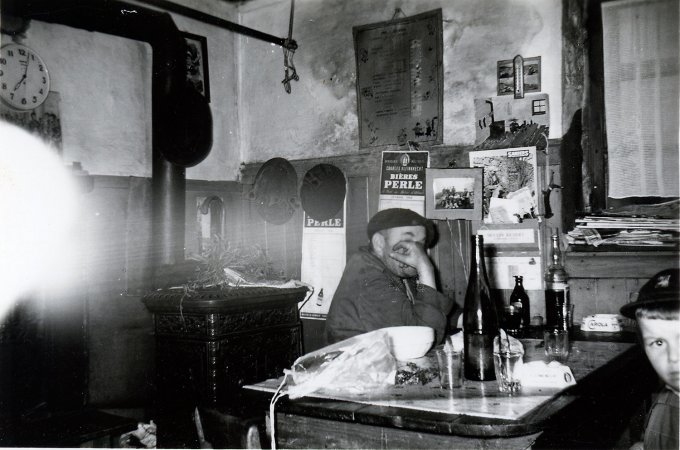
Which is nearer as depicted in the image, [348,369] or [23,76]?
[348,369]

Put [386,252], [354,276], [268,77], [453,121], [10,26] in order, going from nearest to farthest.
→ [10,26], [354,276], [386,252], [453,121], [268,77]

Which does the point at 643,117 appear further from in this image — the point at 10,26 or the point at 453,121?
the point at 10,26

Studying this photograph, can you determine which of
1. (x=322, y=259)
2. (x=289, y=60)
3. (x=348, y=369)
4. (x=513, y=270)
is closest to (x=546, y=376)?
(x=348, y=369)

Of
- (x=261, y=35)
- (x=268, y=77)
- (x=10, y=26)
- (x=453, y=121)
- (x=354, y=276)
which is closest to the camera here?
(x=10, y=26)

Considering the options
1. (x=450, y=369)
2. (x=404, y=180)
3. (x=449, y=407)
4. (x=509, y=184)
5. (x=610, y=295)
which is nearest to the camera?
(x=449, y=407)

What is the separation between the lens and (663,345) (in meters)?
1.38

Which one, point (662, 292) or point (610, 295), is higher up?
point (662, 292)

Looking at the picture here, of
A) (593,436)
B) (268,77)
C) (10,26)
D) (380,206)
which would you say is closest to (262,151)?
(268,77)

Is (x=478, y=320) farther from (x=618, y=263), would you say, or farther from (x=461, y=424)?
(x=618, y=263)

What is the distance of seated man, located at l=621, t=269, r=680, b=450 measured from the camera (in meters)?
1.36

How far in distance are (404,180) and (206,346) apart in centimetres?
164

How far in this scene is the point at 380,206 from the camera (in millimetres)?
3719

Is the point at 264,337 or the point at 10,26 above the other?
the point at 10,26

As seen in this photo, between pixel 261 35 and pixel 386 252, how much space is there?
1.85 meters
